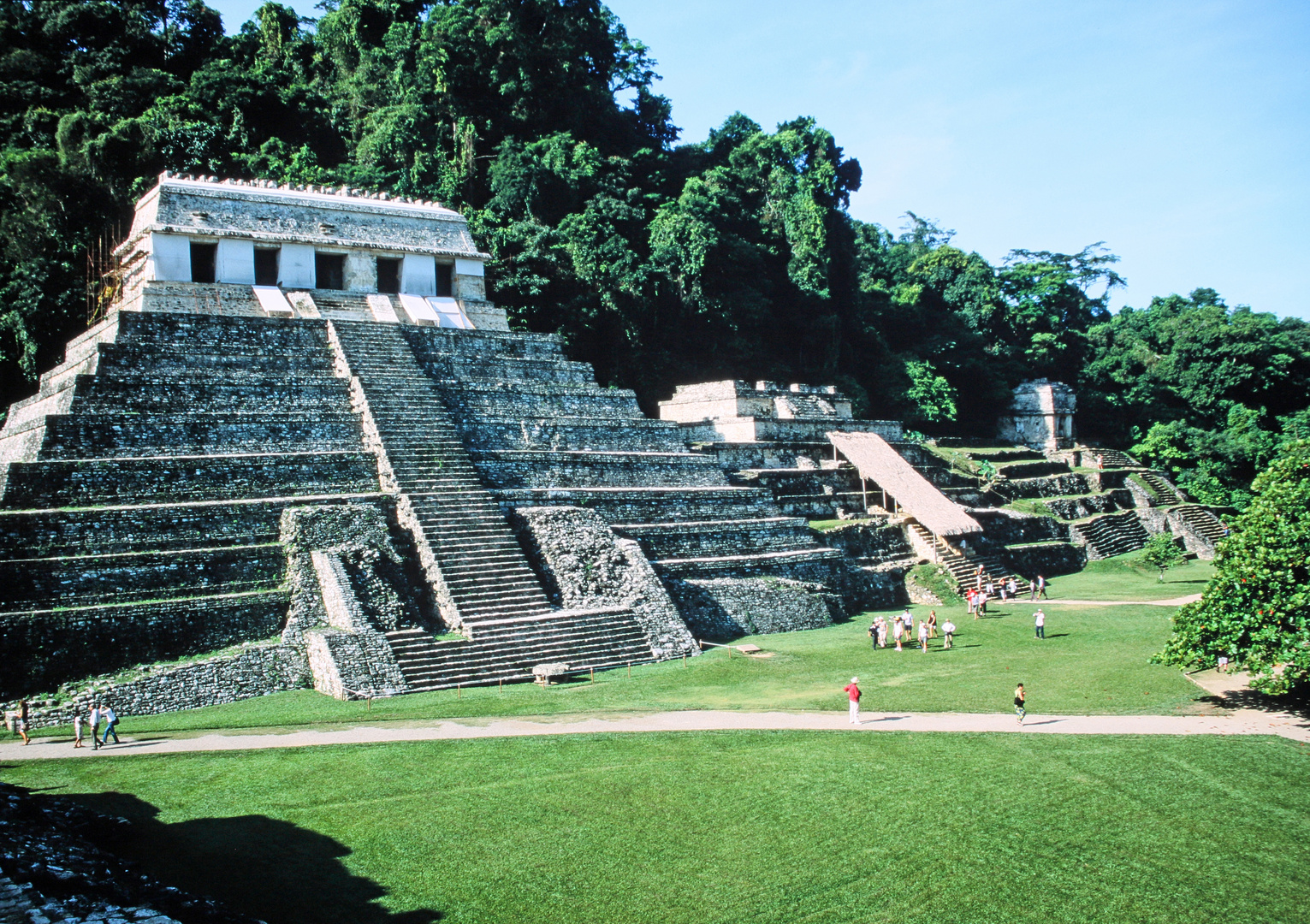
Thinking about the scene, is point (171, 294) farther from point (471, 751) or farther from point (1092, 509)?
point (1092, 509)

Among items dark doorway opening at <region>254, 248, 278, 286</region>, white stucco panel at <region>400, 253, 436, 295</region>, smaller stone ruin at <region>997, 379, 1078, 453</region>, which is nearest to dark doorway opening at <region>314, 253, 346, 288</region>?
dark doorway opening at <region>254, 248, 278, 286</region>

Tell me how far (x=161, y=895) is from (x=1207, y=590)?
1619cm

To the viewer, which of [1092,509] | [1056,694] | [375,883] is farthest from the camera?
[1092,509]

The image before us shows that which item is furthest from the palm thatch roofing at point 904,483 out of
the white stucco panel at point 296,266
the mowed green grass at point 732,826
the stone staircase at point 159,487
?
the white stucco panel at point 296,266

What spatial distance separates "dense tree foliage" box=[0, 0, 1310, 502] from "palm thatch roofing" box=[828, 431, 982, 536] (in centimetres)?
760

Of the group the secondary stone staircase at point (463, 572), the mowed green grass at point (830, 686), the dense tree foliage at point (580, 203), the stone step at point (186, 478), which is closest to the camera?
the mowed green grass at point (830, 686)

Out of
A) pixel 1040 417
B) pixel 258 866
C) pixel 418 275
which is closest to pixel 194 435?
pixel 418 275

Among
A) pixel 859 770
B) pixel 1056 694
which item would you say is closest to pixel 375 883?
pixel 859 770

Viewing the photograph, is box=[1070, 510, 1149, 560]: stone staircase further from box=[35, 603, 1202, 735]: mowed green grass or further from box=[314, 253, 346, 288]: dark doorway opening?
box=[314, 253, 346, 288]: dark doorway opening

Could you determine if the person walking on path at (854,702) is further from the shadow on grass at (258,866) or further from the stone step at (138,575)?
the stone step at (138,575)

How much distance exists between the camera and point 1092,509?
4150 cm

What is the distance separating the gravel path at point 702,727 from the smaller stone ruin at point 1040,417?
109 ft

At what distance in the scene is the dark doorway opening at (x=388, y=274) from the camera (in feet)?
103

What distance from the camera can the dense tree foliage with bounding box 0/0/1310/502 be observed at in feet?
118
